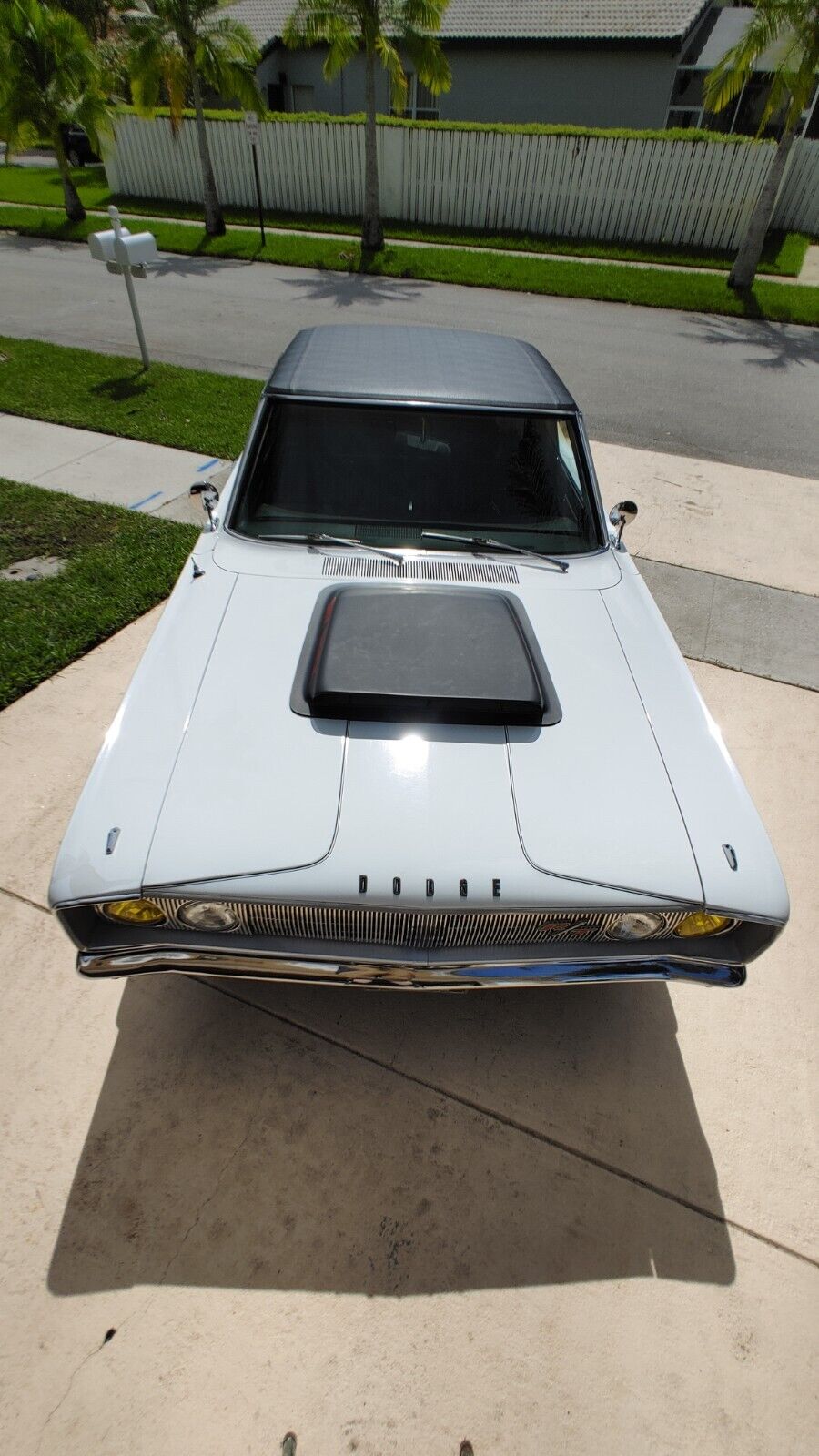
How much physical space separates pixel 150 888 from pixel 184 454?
5987 millimetres

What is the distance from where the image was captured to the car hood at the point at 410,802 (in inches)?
80.9

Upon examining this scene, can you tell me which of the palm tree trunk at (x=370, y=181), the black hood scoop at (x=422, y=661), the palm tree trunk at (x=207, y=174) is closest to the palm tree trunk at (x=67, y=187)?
the palm tree trunk at (x=207, y=174)

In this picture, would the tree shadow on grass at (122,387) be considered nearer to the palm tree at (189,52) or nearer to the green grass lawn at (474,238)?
the palm tree at (189,52)

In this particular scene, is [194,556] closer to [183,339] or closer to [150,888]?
[150,888]

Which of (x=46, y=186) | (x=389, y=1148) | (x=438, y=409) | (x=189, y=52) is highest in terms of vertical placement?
(x=189, y=52)

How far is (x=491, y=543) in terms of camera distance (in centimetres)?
316

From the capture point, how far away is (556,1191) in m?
2.34

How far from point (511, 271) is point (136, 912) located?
1518cm

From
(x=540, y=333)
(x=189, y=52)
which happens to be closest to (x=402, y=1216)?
(x=540, y=333)

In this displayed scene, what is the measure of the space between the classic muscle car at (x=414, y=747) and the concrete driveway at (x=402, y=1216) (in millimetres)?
597

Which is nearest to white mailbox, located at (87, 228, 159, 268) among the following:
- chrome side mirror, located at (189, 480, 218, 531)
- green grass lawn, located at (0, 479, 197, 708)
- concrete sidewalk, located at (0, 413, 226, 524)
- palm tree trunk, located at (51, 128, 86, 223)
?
concrete sidewalk, located at (0, 413, 226, 524)

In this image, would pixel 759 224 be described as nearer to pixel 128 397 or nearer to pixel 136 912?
pixel 128 397

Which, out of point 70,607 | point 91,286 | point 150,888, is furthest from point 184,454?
point 91,286

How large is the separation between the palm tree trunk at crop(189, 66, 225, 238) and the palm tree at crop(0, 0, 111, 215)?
207cm
